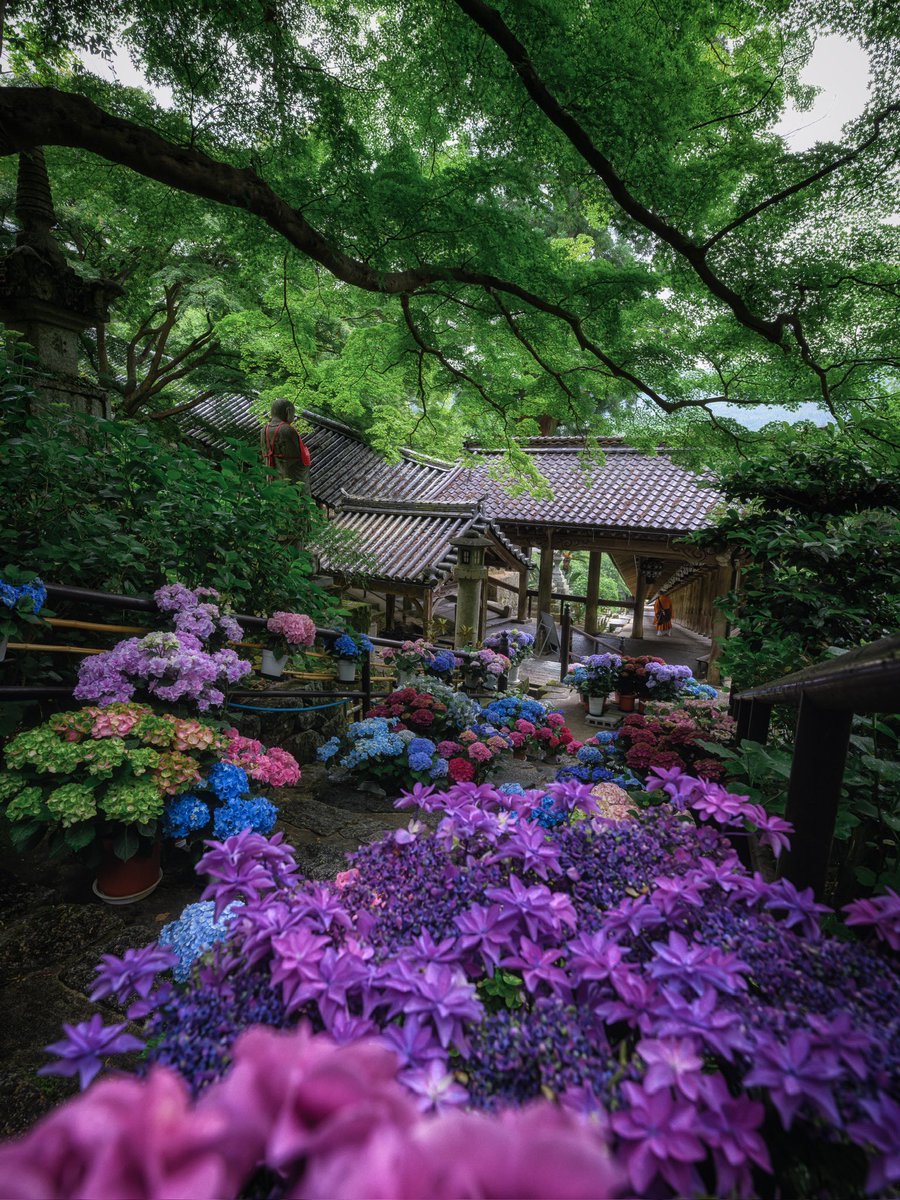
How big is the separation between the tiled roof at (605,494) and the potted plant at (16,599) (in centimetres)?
913

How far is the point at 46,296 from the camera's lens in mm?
3850

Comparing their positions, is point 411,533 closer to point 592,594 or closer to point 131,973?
point 592,594

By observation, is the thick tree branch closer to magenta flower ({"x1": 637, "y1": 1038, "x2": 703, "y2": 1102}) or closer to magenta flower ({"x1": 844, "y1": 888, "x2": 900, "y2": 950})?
magenta flower ({"x1": 844, "y1": 888, "x2": 900, "y2": 950})

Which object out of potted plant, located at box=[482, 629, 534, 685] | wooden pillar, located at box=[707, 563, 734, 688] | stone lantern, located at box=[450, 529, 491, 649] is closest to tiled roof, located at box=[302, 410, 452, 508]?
stone lantern, located at box=[450, 529, 491, 649]

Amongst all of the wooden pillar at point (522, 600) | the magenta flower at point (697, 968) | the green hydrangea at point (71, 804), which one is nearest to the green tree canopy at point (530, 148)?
the green hydrangea at point (71, 804)

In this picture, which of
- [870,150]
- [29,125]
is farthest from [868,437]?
[29,125]

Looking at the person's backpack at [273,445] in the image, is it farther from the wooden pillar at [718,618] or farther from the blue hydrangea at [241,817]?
the wooden pillar at [718,618]

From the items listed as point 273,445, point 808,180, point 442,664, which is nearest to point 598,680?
point 442,664

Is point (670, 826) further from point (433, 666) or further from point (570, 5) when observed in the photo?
point (433, 666)

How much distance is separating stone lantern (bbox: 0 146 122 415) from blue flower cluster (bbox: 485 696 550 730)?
4.44 m

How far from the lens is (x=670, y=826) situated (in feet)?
3.72

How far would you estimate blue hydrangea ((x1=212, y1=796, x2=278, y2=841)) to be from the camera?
2207 mm

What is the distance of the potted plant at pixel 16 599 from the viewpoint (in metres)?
2.08

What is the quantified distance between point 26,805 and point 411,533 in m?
9.33
